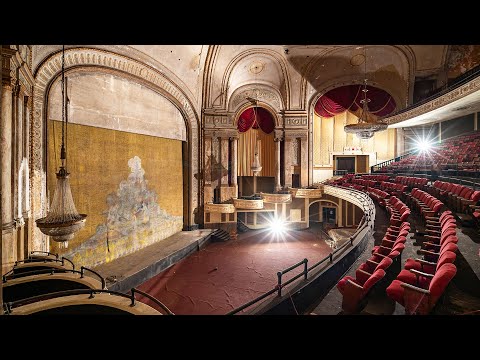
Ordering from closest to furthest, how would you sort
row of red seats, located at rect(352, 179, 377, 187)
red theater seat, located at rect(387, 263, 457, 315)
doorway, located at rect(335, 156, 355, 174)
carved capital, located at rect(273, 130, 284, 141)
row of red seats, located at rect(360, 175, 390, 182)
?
red theater seat, located at rect(387, 263, 457, 315), row of red seats, located at rect(352, 179, 377, 187), row of red seats, located at rect(360, 175, 390, 182), carved capital, located at rect(273, 130, 284, 141), doorway, located at rect(335, 156, 355, 174)

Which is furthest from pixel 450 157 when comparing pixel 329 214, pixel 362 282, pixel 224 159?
pixel 362 282

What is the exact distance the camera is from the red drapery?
1271cm

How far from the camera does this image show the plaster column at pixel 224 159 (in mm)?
11625

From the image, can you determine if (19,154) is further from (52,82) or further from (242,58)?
(242,58)

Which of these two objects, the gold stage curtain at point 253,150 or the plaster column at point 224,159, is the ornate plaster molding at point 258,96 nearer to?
the gold stage curtain at point 253,150

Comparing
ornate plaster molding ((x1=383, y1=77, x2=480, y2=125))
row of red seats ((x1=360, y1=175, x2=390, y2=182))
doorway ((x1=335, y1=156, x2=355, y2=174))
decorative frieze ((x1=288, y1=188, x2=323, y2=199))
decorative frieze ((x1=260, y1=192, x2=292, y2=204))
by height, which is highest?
ornate plaster molding ((x1=383, y1=77, x2=480, y2=125))

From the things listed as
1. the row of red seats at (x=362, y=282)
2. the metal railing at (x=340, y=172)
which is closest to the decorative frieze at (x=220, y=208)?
the metal railing at (x=340, y=172)

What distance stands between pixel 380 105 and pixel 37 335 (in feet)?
47.6

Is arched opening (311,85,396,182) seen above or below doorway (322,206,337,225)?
above

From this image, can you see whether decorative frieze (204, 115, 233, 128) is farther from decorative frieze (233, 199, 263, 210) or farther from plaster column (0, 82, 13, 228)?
plaster column (0, 82, 13, 228)

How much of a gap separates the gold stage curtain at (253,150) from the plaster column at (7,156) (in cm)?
999

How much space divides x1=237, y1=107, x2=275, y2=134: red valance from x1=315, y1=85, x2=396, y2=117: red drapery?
8.76 ft

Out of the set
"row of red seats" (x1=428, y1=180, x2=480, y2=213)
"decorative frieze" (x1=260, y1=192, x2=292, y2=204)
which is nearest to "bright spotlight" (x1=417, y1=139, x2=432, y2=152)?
"row of red seats" (x1=428, y1=180, x2=480, y2=213)
